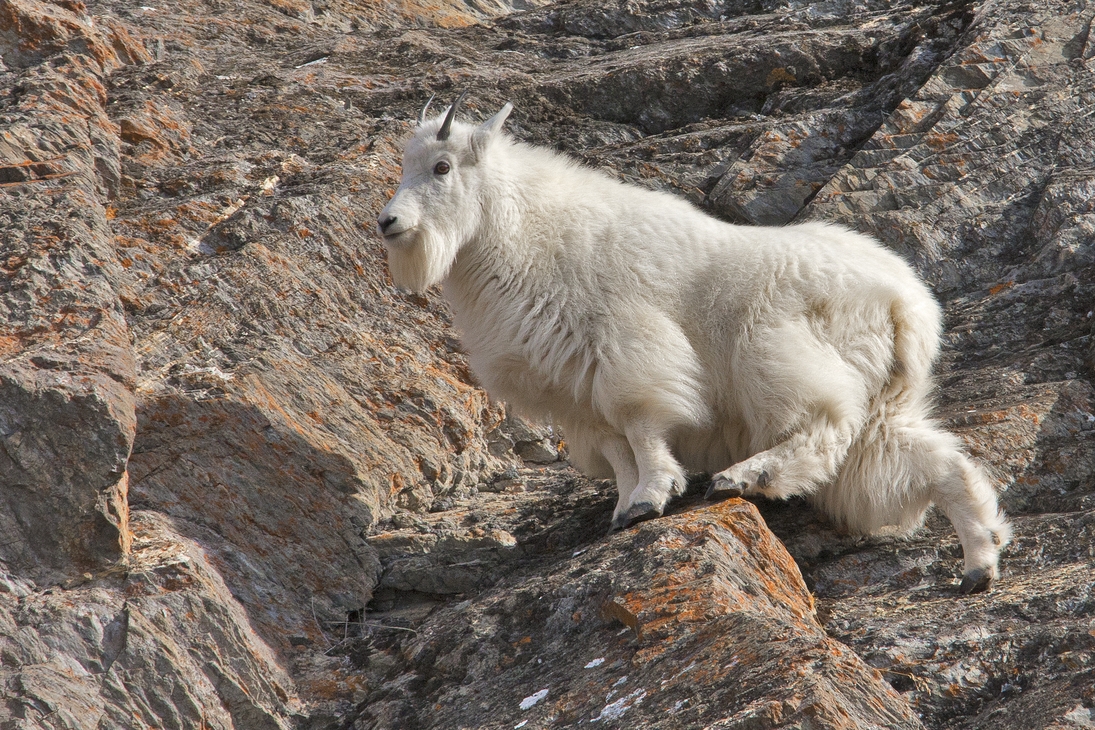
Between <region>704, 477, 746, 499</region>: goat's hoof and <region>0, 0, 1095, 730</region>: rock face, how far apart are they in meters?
0.23

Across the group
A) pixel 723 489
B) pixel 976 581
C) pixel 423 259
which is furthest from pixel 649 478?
pixel 423 259

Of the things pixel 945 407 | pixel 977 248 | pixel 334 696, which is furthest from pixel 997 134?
pixel 334 696

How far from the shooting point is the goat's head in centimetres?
583

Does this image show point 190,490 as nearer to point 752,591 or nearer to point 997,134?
point 752,591

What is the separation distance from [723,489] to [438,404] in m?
2.31

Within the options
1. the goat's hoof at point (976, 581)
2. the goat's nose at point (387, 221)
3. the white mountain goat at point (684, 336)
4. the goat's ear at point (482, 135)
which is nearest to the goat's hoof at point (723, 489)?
Result: the white mountain goat at point (684, 336)

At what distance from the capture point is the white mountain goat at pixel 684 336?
5.24 meters

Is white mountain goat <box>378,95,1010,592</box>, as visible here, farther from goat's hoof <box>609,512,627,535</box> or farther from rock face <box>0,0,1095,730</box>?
rock face <box>0,0,1095,730</box>

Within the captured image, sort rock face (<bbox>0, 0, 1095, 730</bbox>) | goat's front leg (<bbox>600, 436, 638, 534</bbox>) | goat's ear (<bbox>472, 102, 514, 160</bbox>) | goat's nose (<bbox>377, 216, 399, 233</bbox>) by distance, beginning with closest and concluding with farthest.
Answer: rock face (<bbox>0, 0, 1095, 730</bbox>), goat's front leg (<bbox>600, 436, 638, 534</bbox>), goat's nose (<bbox>377, 216, 399, 233</bbox>), goat's ear (<bbox>472, 102, 514, 160</bbox>)

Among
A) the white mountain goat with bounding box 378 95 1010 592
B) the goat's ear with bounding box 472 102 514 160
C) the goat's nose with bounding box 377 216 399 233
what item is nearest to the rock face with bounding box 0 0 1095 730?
the white mountain goat with bounding box 378 95 1010 592

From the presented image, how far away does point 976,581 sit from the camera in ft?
15.2

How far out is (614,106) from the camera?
9172mm

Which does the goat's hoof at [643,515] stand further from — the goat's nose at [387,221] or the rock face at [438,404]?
the goat's nose at [387,221]

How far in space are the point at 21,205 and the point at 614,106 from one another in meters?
5.26
